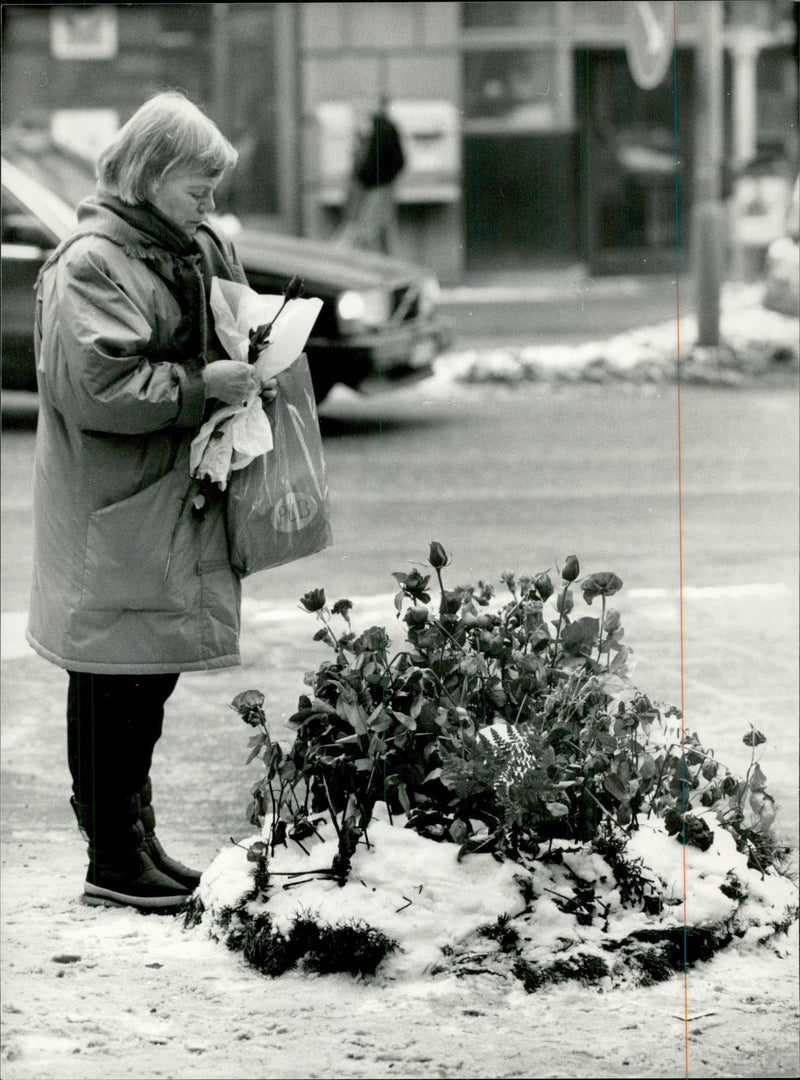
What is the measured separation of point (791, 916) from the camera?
3389 mm

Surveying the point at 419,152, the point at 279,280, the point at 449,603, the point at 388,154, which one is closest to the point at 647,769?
the point at 449,603

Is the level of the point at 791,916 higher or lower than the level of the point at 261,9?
lower

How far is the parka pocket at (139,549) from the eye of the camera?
10.4 feet

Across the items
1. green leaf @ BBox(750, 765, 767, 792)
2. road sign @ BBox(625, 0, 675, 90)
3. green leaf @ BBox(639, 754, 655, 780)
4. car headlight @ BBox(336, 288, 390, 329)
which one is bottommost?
green leaf @ BBox(750, 765, 767, 792)

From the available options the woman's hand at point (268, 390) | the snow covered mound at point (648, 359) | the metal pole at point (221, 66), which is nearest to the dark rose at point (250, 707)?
the woman's hand at point (268, 390)

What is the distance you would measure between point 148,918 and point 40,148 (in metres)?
3.69

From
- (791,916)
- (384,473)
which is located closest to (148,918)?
(791,916)

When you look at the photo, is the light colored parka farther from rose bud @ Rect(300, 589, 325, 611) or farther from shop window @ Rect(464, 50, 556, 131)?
shop window @ Rect(464, 50, 556, 131)

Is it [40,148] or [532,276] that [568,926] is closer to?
[40,148]

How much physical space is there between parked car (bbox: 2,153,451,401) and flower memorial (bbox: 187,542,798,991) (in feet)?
2.97

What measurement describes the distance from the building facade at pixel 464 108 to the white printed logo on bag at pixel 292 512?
1166 cm

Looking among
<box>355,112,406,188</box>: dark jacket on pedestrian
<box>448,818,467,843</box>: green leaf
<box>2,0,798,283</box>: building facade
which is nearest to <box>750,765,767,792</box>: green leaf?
<box>448,818,467,843</box>: green leaf

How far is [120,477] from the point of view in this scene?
10.4 ft

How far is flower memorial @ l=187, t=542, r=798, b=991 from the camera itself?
10.3 ft
